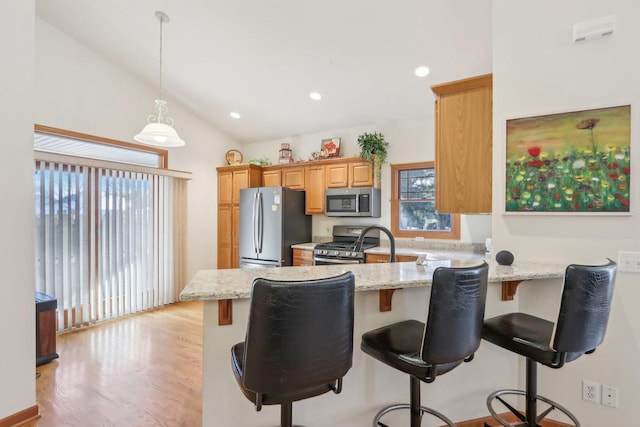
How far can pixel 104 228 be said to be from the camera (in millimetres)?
3967

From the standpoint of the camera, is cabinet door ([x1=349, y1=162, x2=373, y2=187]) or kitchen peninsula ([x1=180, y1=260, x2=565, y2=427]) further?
cabinet door ([x1=349, y1=162, x2=373, y2=187])

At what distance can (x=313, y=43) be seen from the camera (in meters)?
3.15

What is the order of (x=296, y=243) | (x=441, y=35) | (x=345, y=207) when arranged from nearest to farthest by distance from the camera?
(x=441, y=35) → (x=345, y=207) → (x=296, y=243)

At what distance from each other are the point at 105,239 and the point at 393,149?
4115 millimetres

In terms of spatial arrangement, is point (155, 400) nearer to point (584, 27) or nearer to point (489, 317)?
point (489, 317)

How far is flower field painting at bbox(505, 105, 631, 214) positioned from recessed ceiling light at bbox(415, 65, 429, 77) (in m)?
1.55

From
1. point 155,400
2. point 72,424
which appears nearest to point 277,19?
point 155,400

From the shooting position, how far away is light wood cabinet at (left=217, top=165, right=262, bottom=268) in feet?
16.8

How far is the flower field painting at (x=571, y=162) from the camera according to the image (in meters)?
1.72

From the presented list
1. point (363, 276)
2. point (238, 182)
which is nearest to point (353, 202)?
point (238, 182)

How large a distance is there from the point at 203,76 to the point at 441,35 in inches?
118

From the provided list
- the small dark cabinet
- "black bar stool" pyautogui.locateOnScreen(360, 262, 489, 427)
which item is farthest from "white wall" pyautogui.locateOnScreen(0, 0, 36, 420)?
"black bar stool" pyautogui.locateOnScreen(360, 262, 489, 427)

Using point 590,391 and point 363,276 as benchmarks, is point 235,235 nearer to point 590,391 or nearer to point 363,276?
point 363,276

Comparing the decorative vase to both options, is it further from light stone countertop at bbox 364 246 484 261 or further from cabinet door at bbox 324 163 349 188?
light stone countertop at bbox 364 246 484 261
